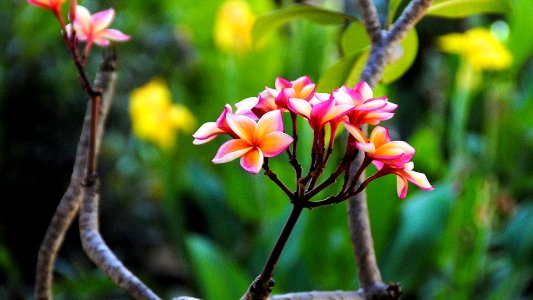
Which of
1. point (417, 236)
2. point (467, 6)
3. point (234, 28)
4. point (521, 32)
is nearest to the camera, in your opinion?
point (467, 6)

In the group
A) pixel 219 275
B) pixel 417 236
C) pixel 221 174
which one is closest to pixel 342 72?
pixel 219 275

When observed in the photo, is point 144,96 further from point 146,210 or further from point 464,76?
point 464,76

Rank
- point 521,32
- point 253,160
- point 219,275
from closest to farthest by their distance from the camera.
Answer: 1. point 253,160
2. point 219,275
3. point 521,32

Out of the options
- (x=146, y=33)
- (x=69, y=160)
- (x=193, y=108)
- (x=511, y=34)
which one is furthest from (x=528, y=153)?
(x=69, y=160)

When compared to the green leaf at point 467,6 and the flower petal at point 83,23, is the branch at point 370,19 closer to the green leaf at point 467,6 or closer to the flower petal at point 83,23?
the green leaf at point 467,6

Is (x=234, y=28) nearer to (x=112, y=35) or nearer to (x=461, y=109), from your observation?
(x=461, y=109)

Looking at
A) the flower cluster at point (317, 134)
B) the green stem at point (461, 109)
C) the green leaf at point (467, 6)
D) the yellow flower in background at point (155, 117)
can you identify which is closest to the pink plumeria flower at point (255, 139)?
the flower cluster at point (317, 134)
